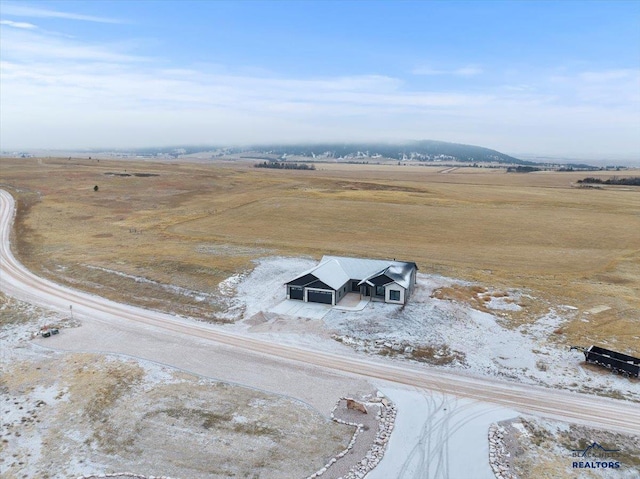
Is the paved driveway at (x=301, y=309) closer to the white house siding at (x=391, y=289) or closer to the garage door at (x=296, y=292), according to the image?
the garage door at (x=296, y=292)

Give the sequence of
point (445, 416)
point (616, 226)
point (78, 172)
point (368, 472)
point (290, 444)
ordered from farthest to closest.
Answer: point (78, 172) → point (616, 226) → point (445, 416) → point (290, 444) → point (368, 472)

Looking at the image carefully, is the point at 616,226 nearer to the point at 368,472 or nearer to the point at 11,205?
the point at 368,472

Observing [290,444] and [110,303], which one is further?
[110,303]

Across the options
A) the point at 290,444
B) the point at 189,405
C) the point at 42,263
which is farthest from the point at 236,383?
the point at 42,263

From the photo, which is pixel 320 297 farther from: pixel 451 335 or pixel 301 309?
pixel 451 335

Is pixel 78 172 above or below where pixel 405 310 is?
above

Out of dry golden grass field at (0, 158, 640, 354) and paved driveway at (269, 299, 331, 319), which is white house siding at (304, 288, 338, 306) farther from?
dry golden grass field at (0, 158, 640, 354)

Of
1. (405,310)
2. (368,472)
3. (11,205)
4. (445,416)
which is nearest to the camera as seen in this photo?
(368,472)

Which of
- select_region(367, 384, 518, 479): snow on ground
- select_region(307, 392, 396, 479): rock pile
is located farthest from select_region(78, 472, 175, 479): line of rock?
select_region(367, 384, 518, 479): snow on ground

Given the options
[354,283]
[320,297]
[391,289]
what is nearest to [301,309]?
[320,297]
